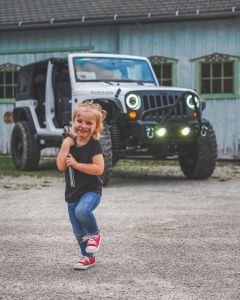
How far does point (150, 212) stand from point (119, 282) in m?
3.12

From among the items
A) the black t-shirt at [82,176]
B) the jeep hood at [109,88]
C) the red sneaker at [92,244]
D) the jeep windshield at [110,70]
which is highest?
the jeep windshield at [110,70]

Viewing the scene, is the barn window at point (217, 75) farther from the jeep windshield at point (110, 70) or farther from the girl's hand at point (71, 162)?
the girl's hand at point (71, 162)

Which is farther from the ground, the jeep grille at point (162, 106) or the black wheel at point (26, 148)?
the jeep grille at point (162, 106)

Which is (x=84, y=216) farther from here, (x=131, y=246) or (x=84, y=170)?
(x=131, y=246)

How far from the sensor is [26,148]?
1235 centimetres

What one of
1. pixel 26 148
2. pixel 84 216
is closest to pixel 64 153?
pixel 84 216

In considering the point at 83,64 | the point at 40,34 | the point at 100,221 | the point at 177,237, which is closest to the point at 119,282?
the point at 177,237

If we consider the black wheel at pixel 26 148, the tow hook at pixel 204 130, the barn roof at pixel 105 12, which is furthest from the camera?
the barn roof at pixel 105 12

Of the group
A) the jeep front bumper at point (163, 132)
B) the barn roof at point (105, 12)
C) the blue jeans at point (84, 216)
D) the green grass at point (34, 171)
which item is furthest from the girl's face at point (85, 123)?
the barn roof at point (105, 12)

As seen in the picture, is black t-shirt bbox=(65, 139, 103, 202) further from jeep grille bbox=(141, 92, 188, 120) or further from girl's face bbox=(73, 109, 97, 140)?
jeep grille bbox=(141, 92, 188, 120)

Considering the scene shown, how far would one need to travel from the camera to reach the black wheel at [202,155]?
34.9 feet

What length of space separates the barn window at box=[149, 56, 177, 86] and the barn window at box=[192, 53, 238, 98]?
62 cm

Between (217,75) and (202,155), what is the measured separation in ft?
18.8

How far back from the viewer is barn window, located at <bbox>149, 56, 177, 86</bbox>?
53.4 feet
